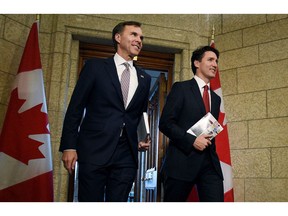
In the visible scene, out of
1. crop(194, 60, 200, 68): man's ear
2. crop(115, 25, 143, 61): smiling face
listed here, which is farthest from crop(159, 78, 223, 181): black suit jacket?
crop(115, 25, 143, 61): smiling face

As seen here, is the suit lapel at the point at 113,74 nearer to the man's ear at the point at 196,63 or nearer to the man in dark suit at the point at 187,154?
the man in dark suit at the point at 187,154

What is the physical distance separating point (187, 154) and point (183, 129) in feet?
0.53

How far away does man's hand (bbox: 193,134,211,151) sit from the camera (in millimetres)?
2191

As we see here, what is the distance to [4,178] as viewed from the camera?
10.1 ft

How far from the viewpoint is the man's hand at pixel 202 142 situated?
2.19 meters

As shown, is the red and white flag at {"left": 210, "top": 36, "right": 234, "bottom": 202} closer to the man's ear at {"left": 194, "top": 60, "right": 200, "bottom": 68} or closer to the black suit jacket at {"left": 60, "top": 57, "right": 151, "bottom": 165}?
the man's ear at {"left": 194, "top": 60, "right": 200, "bottom": 68}

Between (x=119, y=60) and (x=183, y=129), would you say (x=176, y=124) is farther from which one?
(x=119, y=60)

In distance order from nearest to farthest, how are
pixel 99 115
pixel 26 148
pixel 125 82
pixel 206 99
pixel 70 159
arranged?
pixel 70 159 → pixel 99 115 → pixel 125 82 → pixel 206 99 → pixel 26 148

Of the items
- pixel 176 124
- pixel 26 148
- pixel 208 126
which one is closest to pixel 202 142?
pixel 208 126

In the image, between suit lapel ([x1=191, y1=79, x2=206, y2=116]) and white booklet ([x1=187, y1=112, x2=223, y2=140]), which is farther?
suit lapel ([x1=191, y1=79, x2=206, y2=116])

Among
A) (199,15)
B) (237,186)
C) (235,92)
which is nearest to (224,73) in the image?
(235,92)

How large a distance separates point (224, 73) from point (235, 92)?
10.3 inches

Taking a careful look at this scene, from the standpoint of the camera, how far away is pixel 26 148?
315cm

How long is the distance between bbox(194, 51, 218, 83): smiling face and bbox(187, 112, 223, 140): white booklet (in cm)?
40
